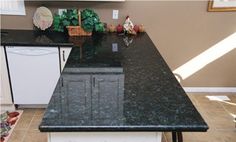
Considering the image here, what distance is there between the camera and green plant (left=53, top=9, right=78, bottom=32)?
3.10 metres

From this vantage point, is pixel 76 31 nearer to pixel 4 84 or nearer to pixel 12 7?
pixel 12 7

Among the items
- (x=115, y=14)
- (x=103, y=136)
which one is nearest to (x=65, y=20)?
(x=115, y=14)

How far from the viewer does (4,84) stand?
3045mm

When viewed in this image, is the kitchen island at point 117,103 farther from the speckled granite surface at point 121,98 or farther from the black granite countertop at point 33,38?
the black granite countertop at point 33,38

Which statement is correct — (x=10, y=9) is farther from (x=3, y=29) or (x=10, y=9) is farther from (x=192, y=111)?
(x=192, y=111)

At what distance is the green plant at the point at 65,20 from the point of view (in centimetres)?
310

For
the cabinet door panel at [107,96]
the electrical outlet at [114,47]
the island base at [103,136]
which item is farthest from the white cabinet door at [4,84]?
the island base at [103,136]

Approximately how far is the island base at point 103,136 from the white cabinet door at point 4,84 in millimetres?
1881

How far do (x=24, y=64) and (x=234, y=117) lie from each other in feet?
8.39

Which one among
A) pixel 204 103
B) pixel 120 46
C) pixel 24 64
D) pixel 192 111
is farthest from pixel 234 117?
pixel 24 64

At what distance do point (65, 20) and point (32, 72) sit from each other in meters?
0.72

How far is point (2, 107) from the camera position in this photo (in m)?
3.20

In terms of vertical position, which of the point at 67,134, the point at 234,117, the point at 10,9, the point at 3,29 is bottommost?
the point at 234,117

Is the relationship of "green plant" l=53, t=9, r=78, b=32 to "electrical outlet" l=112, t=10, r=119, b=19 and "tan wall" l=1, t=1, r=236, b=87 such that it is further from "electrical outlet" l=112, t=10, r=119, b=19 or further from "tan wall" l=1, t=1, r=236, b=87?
"electrical outlet" l=112, t=10, r=119, b=19
